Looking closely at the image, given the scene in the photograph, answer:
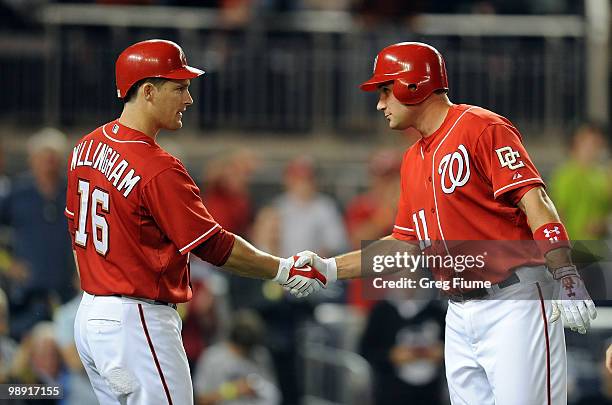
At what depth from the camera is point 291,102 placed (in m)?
13.1

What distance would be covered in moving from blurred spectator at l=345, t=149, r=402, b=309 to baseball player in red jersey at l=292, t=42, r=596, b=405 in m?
3.37

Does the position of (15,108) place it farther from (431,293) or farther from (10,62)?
(431,293)

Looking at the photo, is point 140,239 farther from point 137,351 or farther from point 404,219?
point 404,219

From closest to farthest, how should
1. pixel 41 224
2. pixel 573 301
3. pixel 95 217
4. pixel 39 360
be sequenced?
pixel 573 301
pixel 95 217
pixel 39 360
pixel 41 224

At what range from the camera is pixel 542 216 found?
221 inches

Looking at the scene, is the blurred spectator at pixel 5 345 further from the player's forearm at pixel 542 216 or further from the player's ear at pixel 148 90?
the player's forearm at pixel 542 216

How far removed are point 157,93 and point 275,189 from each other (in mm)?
6333

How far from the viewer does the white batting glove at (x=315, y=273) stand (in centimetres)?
625

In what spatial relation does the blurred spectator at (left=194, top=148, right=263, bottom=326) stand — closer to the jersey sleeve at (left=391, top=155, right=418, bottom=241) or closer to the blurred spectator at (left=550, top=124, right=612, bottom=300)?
the blurred spectator at (left=550, top=124, right=612, bottom=300)

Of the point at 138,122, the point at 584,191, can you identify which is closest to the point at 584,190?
the point at 584,191

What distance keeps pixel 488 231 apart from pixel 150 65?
1.77m

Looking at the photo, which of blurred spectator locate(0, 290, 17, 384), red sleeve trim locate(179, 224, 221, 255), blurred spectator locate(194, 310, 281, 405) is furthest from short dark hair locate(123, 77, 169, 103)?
blurred spectator locate(194, 310, 281, 405)

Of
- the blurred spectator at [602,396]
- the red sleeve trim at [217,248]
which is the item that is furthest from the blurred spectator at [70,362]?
the blurred spectator at [602,396]

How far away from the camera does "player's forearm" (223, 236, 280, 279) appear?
5973mm
